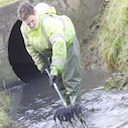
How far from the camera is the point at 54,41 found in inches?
122

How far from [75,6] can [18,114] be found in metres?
4.22

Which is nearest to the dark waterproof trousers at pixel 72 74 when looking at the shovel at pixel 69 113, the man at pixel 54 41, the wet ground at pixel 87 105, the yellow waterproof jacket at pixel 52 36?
the man at pixel 54 41

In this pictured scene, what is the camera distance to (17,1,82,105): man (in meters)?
3.13

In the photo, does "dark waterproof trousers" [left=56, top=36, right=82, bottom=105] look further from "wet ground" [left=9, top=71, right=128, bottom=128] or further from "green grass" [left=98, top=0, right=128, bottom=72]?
"green grass" [left=98, top=0, right=128, bottom=72]

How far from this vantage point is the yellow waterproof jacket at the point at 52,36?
3125 mm

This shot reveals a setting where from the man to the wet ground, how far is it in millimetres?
469

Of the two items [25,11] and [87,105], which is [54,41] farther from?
[87,105]

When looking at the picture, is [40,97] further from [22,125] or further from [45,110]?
[22,125]

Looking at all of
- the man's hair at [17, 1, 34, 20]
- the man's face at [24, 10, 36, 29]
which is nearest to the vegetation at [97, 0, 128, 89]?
the man's face at [24, 10, 36, 29]

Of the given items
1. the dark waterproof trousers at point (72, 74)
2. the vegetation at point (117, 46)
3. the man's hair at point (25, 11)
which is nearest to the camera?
the man's hair at point (25, 11)

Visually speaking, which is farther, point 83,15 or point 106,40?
point 83,15

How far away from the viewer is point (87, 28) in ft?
25.3

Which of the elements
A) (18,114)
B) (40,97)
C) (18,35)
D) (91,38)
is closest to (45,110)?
(18,114)

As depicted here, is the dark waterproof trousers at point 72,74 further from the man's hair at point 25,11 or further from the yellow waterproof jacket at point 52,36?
the man's hair at point 25,11
